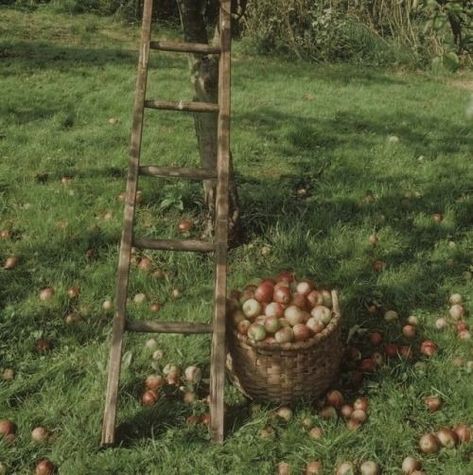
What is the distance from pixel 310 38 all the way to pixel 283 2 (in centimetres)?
84

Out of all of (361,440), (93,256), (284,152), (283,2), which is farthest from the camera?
(283,2)

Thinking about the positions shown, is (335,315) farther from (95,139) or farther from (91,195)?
(95,139)

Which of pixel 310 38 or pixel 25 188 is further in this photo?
pixel 310 38

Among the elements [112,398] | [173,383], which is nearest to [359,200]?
[173,383]

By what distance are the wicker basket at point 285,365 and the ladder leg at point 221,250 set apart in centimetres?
15

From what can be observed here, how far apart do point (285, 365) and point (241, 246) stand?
1.73 meters

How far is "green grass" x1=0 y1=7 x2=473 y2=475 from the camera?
309cm

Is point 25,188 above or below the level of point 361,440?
below

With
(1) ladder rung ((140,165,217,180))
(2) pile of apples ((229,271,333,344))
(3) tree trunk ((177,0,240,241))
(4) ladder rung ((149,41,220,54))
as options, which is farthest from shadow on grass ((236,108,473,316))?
(4) ladder rung ((149,41,220,54))

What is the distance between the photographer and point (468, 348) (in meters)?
3.70

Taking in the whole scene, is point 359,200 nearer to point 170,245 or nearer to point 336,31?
point 170,245

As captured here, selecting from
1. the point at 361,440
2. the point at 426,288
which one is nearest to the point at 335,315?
the point at 361,440

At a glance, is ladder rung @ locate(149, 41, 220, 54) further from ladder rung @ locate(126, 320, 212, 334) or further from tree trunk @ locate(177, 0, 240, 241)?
ladder rung @ locate(126, 320, 212, 334)

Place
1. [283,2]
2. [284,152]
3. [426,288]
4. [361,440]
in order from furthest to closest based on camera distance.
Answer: [283,2], [284,152], [426,288], [361,440]
